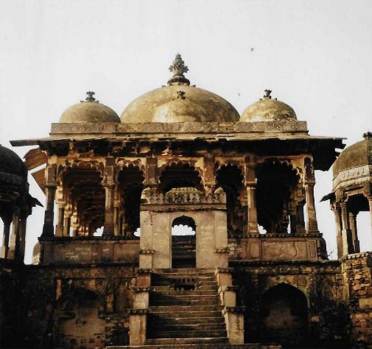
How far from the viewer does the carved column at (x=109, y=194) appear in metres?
23.2

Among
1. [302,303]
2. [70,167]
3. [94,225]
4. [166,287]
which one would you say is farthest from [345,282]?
[94,225]

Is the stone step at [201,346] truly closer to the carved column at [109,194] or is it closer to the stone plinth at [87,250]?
the stone plinth at [87,250]

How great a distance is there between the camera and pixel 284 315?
72.4ft

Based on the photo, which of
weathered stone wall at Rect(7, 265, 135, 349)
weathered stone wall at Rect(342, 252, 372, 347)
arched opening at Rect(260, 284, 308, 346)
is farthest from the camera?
arched opening at Rect(260, 284, 308, 346)

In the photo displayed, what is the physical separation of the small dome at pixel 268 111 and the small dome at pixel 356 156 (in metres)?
3.08

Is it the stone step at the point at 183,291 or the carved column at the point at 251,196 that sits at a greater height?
the carved column at the point at 251,196

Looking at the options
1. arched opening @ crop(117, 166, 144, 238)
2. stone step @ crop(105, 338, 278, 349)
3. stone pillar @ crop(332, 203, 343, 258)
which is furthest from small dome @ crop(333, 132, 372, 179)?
stone step @ crop(105, 338, 278, 349)

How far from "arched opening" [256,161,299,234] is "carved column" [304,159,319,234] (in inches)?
26.9

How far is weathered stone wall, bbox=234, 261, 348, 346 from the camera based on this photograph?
2120 cm

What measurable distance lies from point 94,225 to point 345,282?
14436mm

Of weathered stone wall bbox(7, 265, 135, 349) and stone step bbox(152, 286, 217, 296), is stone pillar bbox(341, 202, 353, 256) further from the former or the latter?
weathered stone wall bbox(7, 265, 135, 349)

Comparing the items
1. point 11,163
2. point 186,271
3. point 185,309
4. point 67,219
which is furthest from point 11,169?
point 185,309

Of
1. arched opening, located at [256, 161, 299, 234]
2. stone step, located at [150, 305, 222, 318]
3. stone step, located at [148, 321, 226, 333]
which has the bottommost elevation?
stone step, located at [148, 321, 226, 333]

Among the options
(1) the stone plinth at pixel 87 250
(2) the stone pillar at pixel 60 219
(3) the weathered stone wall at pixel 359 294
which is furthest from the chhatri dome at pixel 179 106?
(3) the weathered stone wall at pixel 359 294
